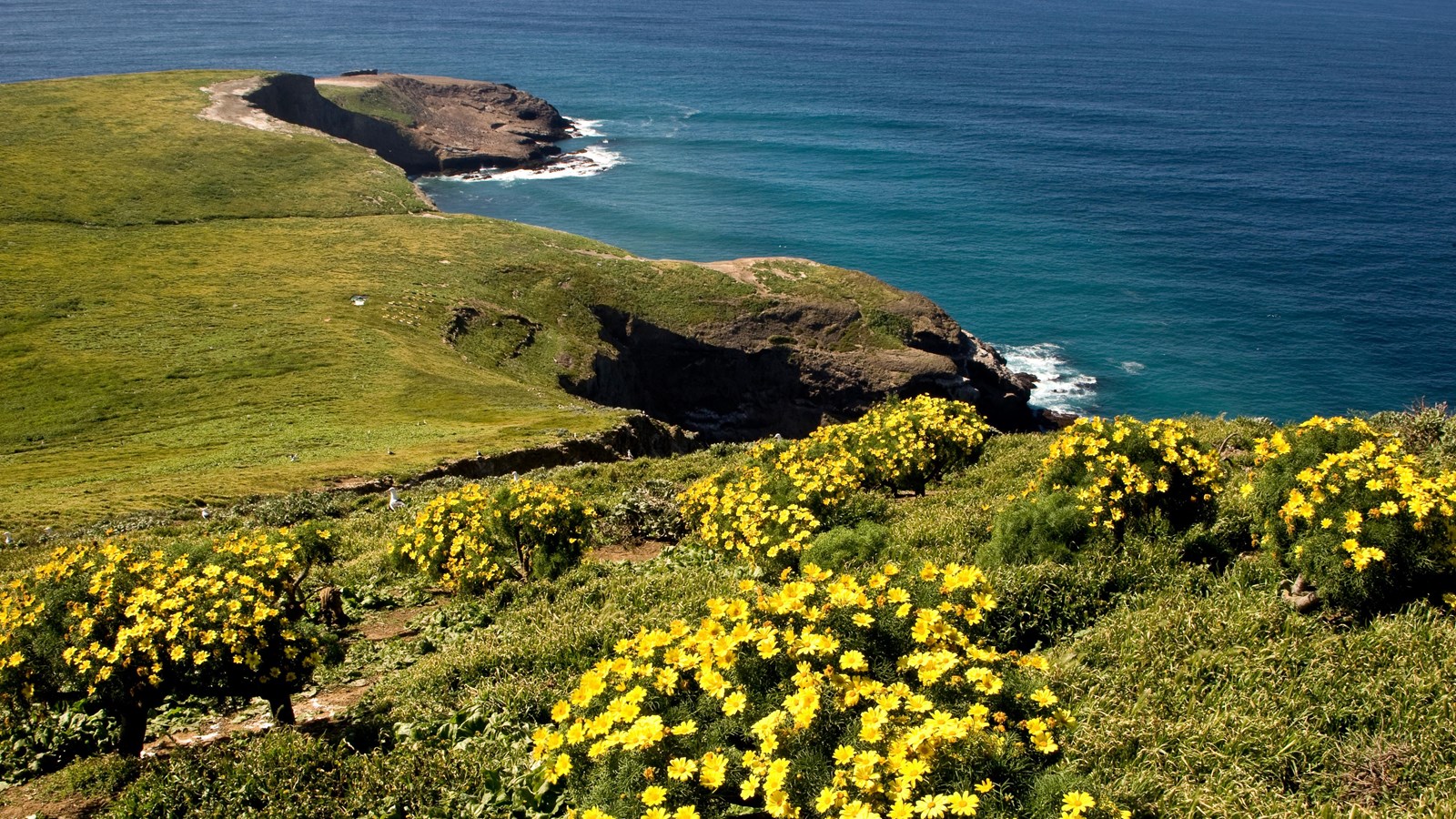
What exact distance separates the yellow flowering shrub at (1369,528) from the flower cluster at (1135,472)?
1.64m

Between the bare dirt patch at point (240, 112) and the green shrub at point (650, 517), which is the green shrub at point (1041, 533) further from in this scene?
the bare dirt patch at point (240, 112)

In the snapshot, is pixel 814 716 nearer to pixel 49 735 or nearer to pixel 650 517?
pixel 49 735

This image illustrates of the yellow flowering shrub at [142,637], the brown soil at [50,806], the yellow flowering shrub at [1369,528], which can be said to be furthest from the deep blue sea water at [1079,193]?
the brown soil at [50,806]

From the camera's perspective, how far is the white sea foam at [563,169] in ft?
397

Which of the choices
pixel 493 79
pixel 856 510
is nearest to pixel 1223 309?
pixel 856 510

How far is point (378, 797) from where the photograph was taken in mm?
8375

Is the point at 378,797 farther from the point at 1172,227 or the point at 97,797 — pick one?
the point at 1172,227

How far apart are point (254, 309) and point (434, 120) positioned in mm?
90046

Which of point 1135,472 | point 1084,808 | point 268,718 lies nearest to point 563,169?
point 268,718

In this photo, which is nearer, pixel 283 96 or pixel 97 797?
pixel 97 797

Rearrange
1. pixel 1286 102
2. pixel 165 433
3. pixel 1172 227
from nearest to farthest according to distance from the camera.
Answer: pixel 165 433 → pixel 1172 227 → pixel 1286 102

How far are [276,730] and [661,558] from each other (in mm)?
7037

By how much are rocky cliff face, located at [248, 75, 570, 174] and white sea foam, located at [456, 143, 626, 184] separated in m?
2.50

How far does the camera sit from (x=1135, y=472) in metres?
11.2
